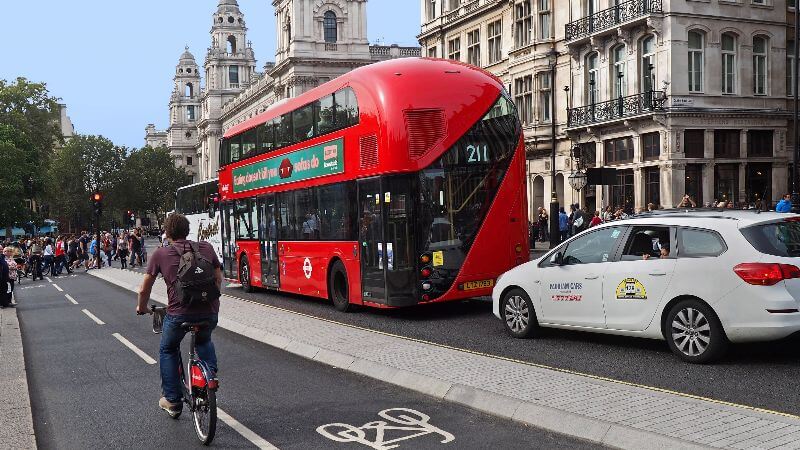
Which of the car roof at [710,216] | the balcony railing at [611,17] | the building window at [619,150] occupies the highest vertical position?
the balcony railing at [611,17]

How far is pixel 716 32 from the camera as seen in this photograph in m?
31.9

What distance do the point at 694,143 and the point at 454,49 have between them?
1938cm

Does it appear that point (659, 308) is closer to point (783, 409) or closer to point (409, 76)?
point (783, 409)

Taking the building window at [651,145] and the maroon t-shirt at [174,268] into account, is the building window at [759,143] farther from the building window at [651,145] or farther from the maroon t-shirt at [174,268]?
the maroon t-shirt at [174,268]

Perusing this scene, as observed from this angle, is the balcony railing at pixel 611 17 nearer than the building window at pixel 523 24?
Yes

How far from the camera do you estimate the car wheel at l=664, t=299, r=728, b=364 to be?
27.9 feet

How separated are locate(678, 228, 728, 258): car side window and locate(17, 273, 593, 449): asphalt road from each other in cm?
331

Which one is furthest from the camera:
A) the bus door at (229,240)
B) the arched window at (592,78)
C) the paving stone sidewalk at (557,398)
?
the arched window at (592,78)

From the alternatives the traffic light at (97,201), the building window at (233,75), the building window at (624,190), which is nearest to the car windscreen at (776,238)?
the building window at (624,190)

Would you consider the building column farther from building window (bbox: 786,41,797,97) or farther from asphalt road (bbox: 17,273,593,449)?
asphalt road (bbox: 17,273,593,449)

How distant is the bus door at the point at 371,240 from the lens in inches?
538

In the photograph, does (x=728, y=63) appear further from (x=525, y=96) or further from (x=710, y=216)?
(x=710, y=216)

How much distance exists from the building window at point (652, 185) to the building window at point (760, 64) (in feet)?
17.4

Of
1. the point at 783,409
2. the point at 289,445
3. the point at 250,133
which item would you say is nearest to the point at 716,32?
the point at 250,133
